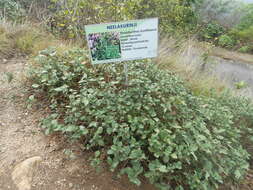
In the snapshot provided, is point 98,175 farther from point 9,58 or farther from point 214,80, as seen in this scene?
point 214,80

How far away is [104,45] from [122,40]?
16 cm

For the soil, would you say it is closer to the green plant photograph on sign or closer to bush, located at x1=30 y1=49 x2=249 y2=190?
bush, located at x1=30 y1=49 x2=249 y2=190

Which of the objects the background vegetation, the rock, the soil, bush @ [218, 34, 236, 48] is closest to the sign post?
the background vegetation

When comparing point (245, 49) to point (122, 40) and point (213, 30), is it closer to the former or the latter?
point (213, 30)

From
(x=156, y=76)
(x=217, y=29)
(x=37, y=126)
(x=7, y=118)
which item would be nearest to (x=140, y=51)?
(x=156, y=76)

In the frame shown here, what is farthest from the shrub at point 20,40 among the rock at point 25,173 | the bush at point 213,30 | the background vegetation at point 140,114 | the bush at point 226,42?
the bush at point 213,30

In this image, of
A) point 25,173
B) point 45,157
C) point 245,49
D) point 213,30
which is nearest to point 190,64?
point 45,157

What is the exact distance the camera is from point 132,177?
106cm

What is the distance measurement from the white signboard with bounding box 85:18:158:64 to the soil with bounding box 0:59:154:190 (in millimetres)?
776

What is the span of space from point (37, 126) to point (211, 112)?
1.56 metres

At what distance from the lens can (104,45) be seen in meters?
1.49

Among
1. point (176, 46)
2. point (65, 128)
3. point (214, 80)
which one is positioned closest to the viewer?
point (65, 128)

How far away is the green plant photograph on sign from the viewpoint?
1.45 meters

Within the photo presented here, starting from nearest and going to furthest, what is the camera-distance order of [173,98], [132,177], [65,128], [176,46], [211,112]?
1. [132,177]
2. [65,128]
3. [173,98]
4. [211,112]
5. [176,46]
